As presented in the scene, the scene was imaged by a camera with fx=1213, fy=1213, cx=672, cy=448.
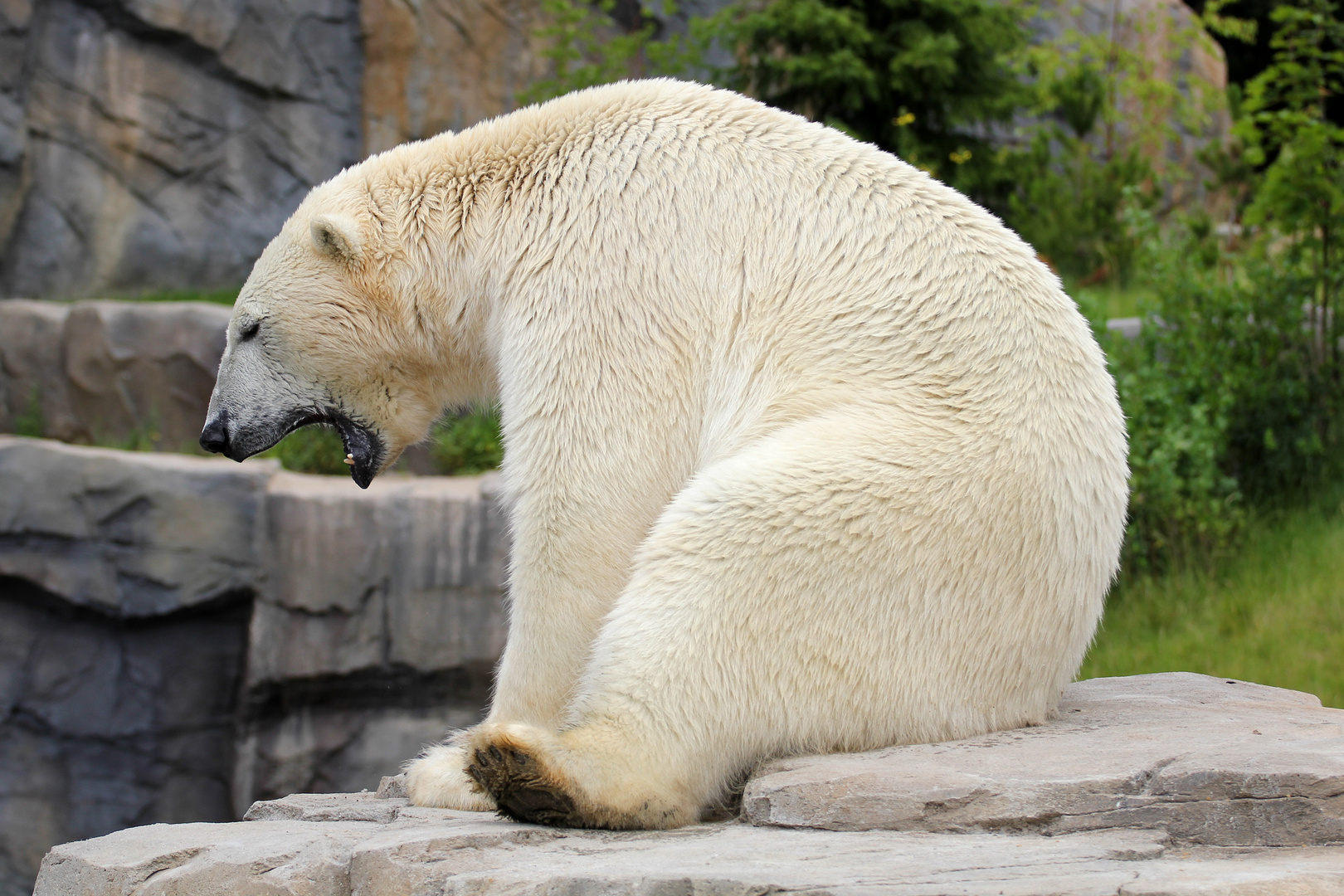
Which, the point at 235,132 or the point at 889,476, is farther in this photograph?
the point at 235,132

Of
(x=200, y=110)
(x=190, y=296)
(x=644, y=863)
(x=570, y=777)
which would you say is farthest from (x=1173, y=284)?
(x=200, y=110)

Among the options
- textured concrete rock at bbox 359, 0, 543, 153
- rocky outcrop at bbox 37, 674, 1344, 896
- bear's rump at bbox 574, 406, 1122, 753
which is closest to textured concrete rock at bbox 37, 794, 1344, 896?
rocky outcrop at bbox 37, 674, 1344, 896

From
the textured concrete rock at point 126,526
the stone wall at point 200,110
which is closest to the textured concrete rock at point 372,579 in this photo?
the textured concrete rock at point 126,526

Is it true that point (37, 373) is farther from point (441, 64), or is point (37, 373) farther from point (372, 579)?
point (441, 64)

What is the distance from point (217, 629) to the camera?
7.06 m

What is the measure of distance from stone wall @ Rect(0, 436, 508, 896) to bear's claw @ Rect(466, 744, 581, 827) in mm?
4461

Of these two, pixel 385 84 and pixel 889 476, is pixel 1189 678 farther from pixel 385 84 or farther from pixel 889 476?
pixel 385 84

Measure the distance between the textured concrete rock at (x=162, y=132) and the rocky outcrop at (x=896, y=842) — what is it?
7738mm

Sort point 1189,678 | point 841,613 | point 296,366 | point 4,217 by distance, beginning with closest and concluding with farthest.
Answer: point 841,613 < point 296,366 < point 1189,678 < point 4,217

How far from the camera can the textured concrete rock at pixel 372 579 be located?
267 inches

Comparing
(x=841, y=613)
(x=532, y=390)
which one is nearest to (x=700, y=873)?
(x=841, y=613)

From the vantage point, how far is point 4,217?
8.84 metres

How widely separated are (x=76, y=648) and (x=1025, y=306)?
6178 mm

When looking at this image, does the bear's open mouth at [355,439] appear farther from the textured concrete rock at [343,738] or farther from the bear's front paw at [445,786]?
the textured concrete rock at [343,738]
